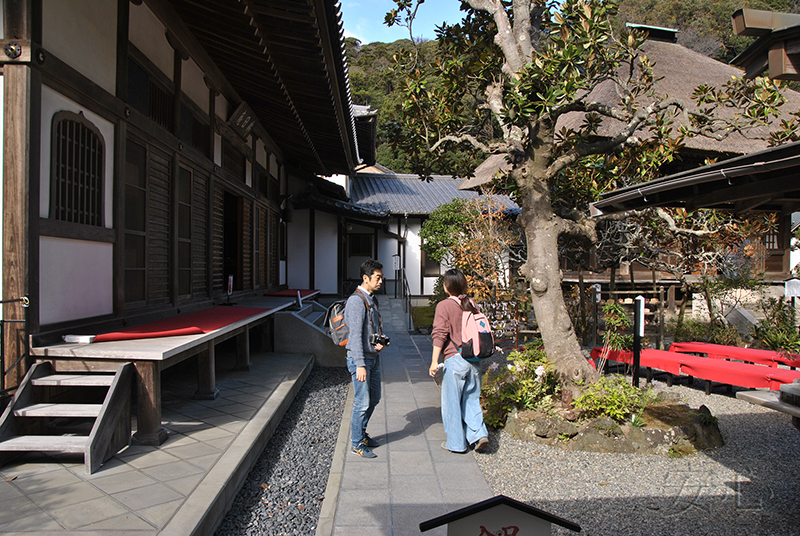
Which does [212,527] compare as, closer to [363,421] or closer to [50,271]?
[363,421]

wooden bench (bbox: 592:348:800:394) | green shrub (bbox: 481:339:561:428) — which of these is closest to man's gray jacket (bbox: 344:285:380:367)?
green shrub (bbox: 481:339:561:428)

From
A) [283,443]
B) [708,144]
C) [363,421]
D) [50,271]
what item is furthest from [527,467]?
[708,144]

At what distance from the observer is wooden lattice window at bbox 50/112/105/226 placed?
3752mm

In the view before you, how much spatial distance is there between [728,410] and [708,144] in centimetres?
785

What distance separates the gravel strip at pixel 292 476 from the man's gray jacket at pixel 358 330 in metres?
1.08

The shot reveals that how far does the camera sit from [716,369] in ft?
19.5

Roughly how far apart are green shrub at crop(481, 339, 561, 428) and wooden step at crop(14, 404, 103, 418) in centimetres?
350

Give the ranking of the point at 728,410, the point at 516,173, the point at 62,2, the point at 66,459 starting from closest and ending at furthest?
the point at 66,459 < the point at 62,2 < the point at 516,173 < the point at 728,410

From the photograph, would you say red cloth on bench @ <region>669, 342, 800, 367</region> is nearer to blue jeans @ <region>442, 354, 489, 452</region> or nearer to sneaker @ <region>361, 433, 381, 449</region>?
blue jeans @ <region>442, 354, 489, 452</region>

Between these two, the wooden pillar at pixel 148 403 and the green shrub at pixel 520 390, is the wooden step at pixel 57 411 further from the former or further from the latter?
the green shrub at pixel 520 390

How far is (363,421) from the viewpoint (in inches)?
163

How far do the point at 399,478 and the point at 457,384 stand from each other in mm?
944

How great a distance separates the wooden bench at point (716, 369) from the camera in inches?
211

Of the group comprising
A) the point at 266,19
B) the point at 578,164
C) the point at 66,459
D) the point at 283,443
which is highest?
the point at 266,19
